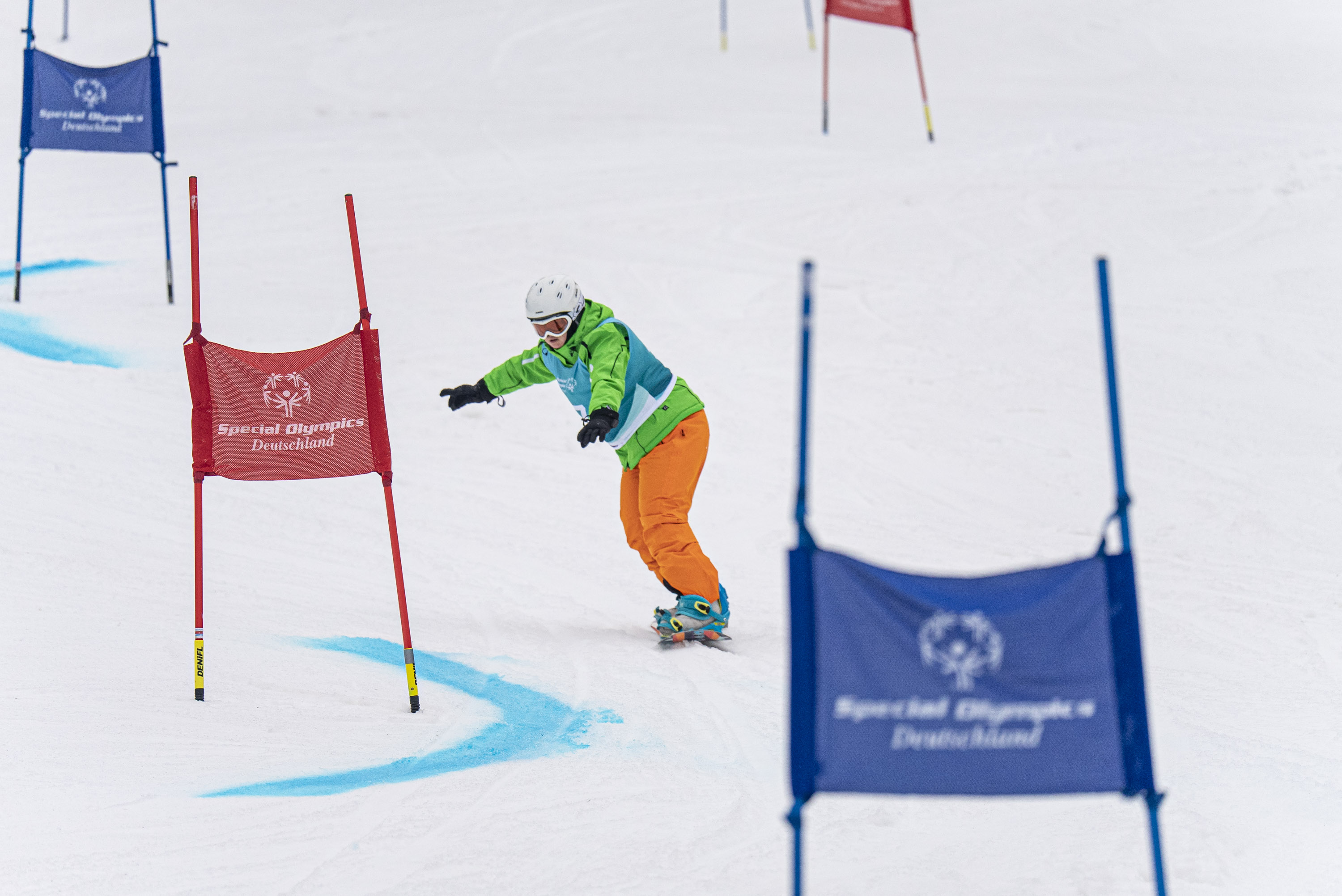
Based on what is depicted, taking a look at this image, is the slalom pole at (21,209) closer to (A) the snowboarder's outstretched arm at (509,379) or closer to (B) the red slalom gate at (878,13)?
(A) the snowboarder's outstretched arm at (509,379)

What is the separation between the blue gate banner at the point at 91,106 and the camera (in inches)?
407

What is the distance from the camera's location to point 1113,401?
10.5 ft

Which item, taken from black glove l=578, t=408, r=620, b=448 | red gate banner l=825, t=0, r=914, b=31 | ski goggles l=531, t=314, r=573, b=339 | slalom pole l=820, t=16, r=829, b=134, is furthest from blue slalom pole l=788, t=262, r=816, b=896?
red gate banner l=825, t=0, r=914, b=31

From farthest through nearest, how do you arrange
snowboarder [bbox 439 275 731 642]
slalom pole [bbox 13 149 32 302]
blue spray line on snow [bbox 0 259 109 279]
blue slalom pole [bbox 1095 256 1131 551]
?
1. blue spray line on snow [bbox 0 259 109 279]
2. slalom pole [bbox 13 149 32 302]
3. snowboarder [bbox 439 275 731 642]
4. blue slalom pole [bbox 1095 256 1131 551]

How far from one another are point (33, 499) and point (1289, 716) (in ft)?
20.8

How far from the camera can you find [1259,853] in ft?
13.5

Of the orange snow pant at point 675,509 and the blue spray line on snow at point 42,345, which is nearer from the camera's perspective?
the orange snow pant at point 675,509

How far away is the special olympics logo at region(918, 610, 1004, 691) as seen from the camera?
3045mm

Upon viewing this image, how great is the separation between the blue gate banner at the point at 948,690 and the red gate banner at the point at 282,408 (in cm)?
280

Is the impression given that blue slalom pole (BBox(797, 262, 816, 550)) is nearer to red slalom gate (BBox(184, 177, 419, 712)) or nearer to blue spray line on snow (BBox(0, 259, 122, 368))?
red slalom gate (BBox(184, 177, 419, 712))

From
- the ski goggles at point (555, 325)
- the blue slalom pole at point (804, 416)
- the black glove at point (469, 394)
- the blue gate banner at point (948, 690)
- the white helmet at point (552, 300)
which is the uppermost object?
the white helmet at point (552, 300)

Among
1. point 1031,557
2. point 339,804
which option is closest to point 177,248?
point 1031,557

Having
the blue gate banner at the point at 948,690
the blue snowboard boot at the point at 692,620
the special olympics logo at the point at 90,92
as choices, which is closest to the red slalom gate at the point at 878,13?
the special olympics logo at the point at 90,92

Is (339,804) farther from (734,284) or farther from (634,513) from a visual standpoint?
(734,284)
